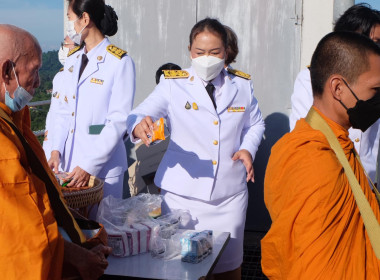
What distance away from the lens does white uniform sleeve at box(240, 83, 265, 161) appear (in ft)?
11.7

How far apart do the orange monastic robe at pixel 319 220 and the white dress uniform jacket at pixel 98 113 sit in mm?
1994

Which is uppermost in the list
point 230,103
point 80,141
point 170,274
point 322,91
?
point 322,91

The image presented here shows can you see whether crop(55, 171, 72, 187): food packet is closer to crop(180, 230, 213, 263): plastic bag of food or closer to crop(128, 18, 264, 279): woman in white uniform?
crop(128, 18, 264, 279): woman in white uniform

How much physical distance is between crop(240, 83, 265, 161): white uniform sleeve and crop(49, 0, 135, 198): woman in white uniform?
31.5 inches

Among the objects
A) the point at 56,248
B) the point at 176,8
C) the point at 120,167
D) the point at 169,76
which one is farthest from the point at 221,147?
the point at 176,8

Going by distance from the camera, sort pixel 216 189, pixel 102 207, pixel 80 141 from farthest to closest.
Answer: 1. pixel 80 141
2. pixel 216 189
3. pixel 102 207

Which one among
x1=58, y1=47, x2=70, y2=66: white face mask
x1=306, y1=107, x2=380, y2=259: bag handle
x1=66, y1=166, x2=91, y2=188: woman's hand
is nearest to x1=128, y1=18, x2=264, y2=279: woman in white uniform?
x1=66, y1=166, x2=91, y2=188: woman's hand

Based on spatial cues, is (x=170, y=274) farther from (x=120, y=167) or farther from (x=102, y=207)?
(x=120, y=167)

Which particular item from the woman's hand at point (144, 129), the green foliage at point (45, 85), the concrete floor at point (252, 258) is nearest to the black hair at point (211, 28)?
the woman's hand at point (144, 129)

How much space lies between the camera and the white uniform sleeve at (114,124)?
12.1 feet

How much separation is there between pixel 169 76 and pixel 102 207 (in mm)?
992

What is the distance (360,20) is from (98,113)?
1.80m

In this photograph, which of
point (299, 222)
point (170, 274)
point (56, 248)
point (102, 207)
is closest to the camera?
point (299, 222)

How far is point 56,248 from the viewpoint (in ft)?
6.37
